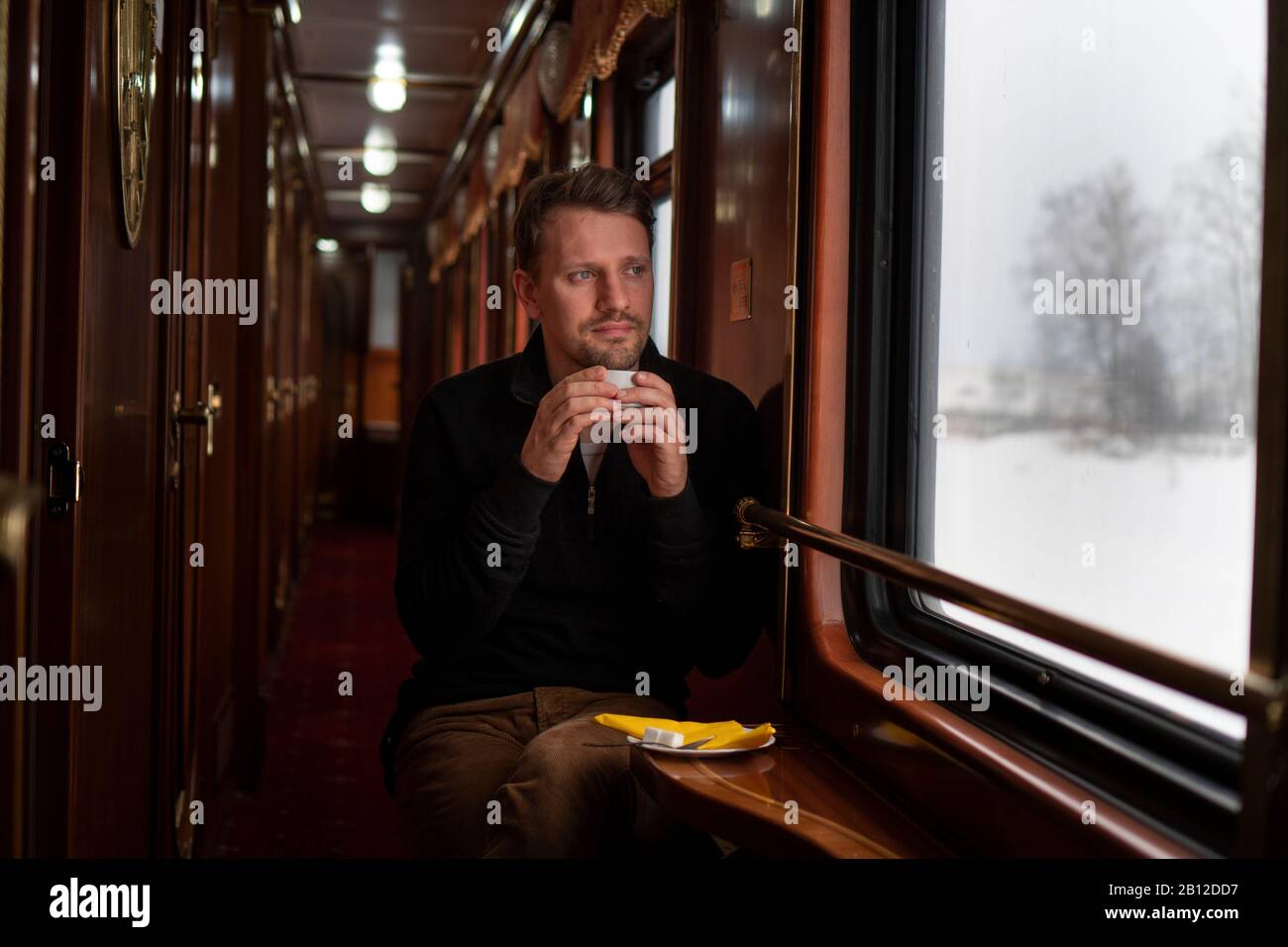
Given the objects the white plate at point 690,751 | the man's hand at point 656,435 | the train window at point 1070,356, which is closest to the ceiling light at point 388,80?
the train window at point 1070,356

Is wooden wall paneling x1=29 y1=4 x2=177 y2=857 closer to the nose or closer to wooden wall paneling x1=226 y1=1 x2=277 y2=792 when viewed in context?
the nose

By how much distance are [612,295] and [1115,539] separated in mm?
933

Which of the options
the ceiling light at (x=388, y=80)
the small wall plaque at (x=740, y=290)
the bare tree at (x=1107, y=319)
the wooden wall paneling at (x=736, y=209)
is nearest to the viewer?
the bare tree at (x=1107, y=319)

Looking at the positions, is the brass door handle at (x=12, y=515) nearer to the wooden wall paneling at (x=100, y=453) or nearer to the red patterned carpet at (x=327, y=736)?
the wooden wall paneling at (x=100, y=453)

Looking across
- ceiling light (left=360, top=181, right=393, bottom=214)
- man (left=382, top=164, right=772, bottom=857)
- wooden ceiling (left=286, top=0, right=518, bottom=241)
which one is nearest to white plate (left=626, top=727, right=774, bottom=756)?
man (left=382, top=164, right=772, bottom=857)

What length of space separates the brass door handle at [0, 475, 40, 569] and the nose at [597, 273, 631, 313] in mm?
1233

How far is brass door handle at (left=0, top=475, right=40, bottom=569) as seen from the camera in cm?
86

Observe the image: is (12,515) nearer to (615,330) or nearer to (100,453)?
(100,453)

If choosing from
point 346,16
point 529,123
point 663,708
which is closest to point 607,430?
point 663,708

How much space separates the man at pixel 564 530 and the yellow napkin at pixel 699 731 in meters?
0.14

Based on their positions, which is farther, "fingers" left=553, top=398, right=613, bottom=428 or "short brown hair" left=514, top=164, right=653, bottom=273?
"short brown hair" left=514, top=164, right=653, bottom=273

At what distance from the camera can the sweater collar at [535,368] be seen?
2.11 meters
